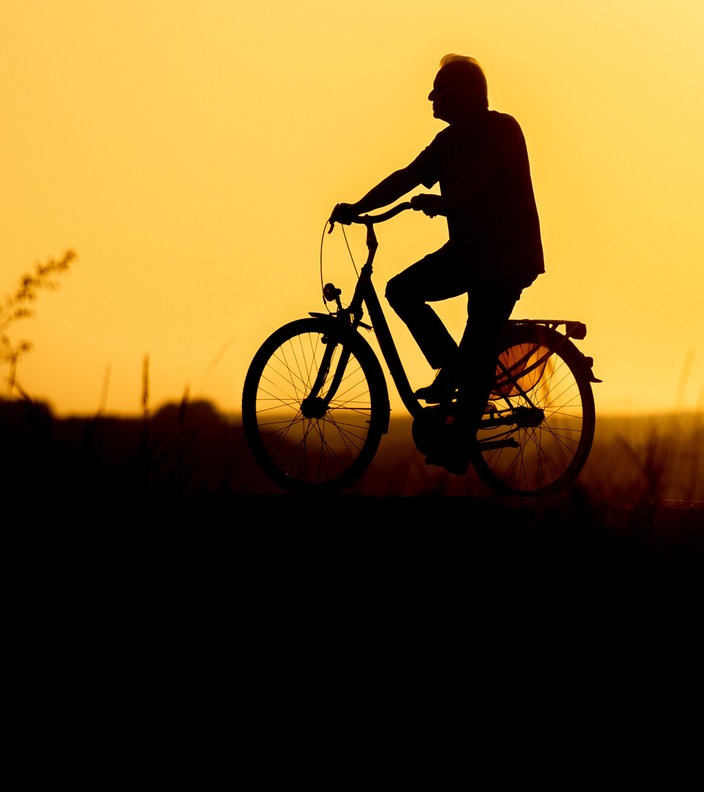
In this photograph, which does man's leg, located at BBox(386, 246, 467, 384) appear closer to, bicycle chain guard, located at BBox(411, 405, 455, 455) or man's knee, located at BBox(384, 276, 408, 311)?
man's knee, located at BBox(384, 276, 408, 311)

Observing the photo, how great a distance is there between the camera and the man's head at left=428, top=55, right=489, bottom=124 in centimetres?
582

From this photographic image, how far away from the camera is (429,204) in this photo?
582cm

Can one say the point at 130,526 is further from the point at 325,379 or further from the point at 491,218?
the point at 491,218

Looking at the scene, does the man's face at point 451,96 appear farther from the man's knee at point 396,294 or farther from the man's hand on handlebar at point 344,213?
the man's knee at point 396,294

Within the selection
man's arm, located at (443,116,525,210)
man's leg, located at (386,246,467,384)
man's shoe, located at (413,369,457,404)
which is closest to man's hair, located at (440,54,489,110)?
man's arm, located at (443,116,525,210)

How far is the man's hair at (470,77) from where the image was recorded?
582 cm

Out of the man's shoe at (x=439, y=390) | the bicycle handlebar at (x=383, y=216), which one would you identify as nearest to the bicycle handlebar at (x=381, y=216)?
the bicycle handlebar at (x=383, y=216)

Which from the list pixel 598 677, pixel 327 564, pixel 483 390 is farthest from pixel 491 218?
pixel 598 677

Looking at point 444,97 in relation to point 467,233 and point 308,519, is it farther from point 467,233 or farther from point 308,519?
point 308,519

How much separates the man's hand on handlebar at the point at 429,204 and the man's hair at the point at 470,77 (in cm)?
48

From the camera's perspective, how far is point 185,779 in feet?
10.1

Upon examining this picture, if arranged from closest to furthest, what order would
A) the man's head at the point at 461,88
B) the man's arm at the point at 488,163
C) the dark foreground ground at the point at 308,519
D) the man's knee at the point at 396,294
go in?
1. the dark foreground ground at the point at 308,519
2. the man's arm at the point at 488,163
3. the man's head at the point at 461,88
4. the man's knee at the point at 396,294

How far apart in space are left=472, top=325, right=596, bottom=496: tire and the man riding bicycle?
0.58ft

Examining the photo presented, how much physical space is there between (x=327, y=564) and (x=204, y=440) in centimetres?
107
